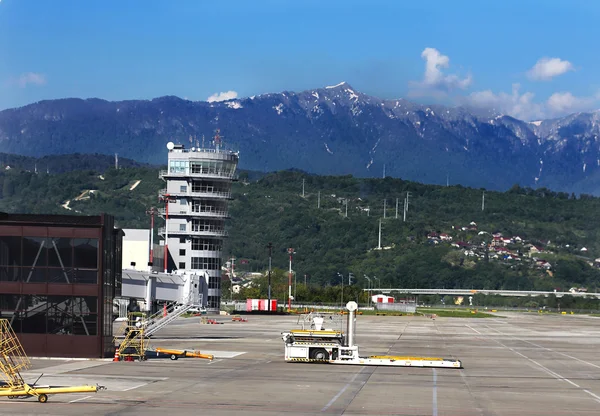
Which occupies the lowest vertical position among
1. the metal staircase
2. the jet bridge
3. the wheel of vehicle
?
the wheel of vehicle

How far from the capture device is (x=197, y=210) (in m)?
162

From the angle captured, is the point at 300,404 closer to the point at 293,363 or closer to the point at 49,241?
the point at 293,363

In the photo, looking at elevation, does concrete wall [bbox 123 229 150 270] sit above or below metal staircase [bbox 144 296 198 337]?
above

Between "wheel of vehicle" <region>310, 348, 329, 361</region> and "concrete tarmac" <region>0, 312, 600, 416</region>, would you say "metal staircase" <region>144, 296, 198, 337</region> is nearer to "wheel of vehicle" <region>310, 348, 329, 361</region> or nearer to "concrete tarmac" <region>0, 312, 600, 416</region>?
"concrete tarmac" <region>0, 312, 600, 416</region>

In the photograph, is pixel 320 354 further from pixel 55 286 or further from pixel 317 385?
pixel 55 286

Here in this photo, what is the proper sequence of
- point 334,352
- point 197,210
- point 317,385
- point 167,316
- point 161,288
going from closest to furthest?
point 317,385 → point 334,352 → point 167,316 → point 161,288 → point 197,210

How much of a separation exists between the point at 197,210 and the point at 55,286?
102 meters

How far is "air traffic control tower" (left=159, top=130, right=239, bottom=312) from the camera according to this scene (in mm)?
161000

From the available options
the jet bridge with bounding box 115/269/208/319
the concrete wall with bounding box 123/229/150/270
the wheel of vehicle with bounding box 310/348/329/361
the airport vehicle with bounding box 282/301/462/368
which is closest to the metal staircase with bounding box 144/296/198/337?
the jet bridge with bounding box 115/269/208/319

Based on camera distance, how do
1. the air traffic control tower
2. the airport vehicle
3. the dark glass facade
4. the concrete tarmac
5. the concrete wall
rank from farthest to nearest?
1. the air traffic control tower
2. the concrete wall
3. the airport vehicle
4. the dark glass facade
5. the concrete tarmac

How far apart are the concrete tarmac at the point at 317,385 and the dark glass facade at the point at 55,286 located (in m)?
2.27

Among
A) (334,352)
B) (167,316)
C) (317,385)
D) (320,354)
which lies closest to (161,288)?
(167,316)

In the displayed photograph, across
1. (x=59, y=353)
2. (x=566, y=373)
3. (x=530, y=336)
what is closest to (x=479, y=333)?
(x=530, y=336)

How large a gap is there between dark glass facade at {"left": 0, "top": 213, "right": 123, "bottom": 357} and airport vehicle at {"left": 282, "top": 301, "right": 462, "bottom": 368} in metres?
12.0
